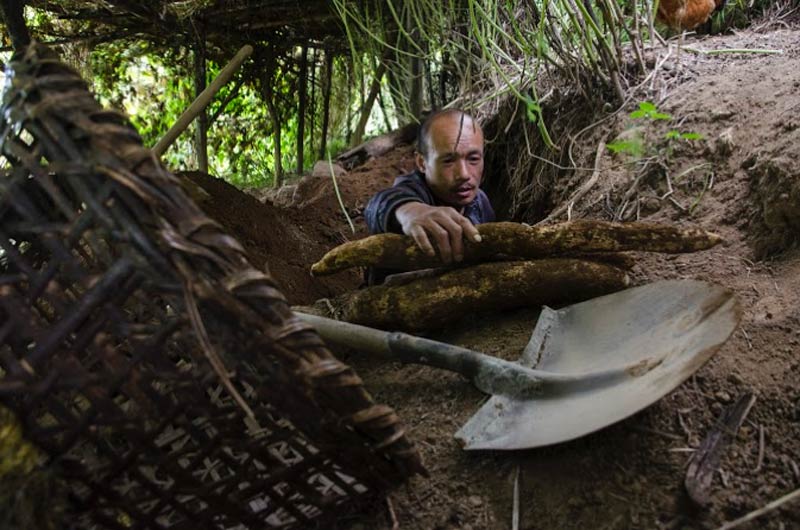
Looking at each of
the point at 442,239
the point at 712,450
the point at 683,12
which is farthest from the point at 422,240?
the point at 683,12

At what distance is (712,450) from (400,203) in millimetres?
1179

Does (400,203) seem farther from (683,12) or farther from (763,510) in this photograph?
(683,12)

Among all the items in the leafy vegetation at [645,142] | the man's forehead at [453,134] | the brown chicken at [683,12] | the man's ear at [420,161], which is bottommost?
the leafy vegetation at [645,142]

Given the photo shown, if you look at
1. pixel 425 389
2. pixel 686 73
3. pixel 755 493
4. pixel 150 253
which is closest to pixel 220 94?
pixel 686 73

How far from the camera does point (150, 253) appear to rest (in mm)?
717

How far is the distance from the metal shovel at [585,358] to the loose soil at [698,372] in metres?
0.06

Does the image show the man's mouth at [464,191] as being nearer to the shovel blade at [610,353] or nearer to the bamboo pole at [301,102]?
the shovel blade at [610,353]

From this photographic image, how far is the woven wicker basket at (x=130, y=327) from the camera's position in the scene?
72 cm

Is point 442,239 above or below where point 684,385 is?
above

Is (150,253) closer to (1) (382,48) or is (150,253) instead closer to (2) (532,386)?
(2) (532,386)

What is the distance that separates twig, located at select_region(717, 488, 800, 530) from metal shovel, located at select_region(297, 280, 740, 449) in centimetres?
20

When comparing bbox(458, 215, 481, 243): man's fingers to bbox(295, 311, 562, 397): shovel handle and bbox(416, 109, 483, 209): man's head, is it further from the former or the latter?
bbox(416, 109, 483, 209): man's head

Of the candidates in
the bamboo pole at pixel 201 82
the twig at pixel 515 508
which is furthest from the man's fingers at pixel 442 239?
the bamboo pole at pixel 201 82

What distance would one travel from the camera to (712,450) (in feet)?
3.23
